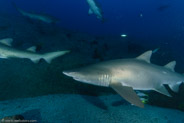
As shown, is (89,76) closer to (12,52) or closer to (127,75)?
(127,75)

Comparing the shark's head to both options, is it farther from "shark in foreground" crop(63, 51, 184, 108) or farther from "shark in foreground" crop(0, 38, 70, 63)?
"shark in foreground" crop(0, 38, 70, 63)

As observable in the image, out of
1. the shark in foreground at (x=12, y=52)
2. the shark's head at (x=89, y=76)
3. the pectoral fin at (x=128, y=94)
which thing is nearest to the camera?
the pectoral fin at (x=128, y=94)

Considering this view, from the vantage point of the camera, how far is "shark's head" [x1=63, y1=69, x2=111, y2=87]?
11.1ft

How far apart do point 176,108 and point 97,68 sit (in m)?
4.76

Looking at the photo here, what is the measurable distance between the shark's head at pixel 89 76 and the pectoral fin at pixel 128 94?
0.21 meters

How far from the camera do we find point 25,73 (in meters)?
5.95

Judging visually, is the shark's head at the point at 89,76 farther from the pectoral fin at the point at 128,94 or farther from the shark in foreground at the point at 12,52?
the shark in foreground at the point at 12,52

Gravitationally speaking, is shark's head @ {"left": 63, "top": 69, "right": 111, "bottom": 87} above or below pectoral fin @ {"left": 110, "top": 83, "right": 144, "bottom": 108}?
above

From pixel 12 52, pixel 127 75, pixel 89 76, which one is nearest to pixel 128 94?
pixel 127 75

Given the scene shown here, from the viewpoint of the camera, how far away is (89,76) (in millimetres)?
3408

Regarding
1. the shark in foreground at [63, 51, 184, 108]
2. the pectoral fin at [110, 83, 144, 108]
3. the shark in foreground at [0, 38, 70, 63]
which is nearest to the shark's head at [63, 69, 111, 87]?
the shark in foreground at [63, 51, 184, 108]

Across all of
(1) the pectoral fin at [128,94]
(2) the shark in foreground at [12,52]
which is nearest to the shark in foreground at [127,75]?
(1) the pectoral fin at [128,94]

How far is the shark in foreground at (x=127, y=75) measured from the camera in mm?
3393

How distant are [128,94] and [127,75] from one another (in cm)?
61
